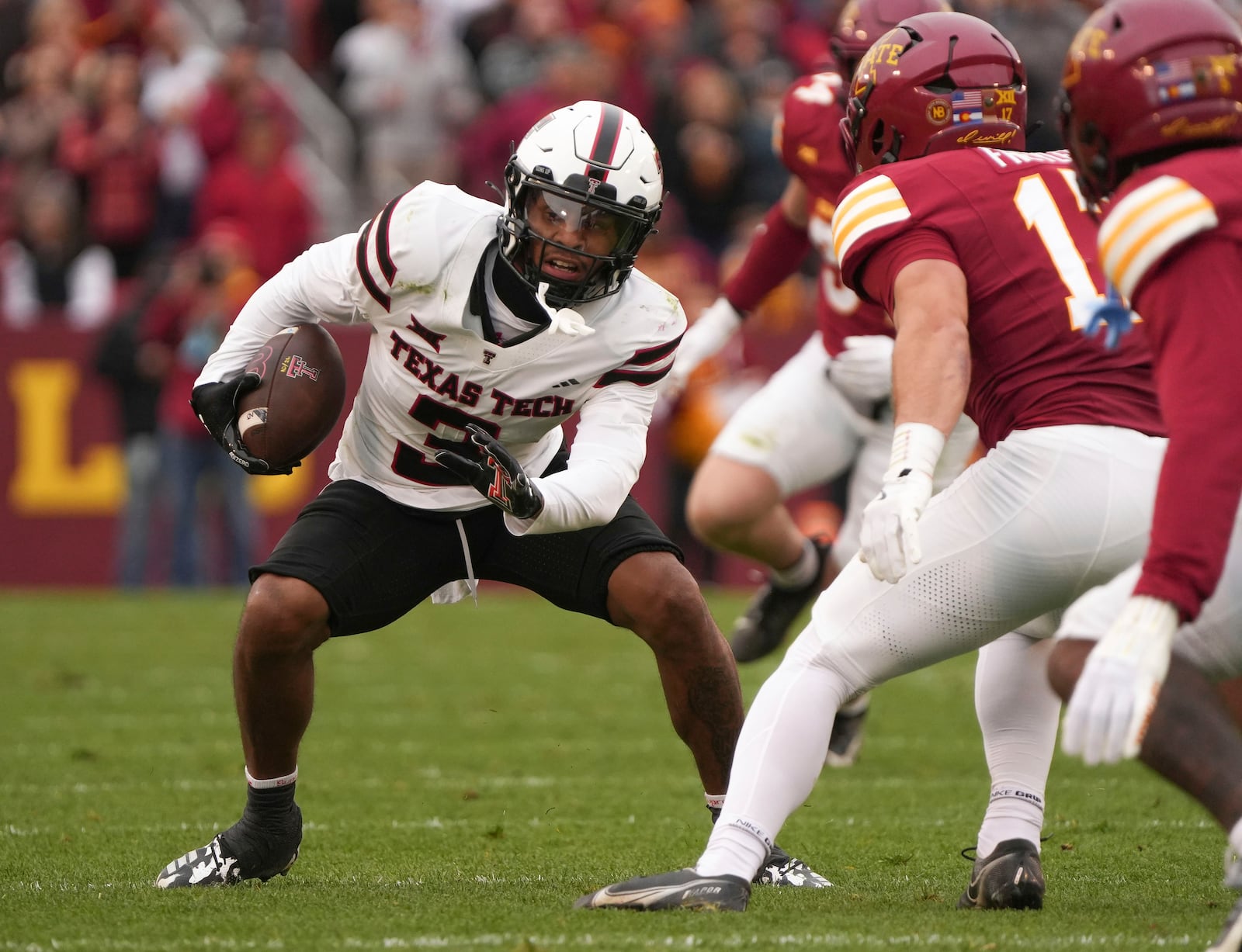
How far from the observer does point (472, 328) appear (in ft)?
12.3

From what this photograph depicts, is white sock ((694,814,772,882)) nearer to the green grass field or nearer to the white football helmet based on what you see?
the green grass field

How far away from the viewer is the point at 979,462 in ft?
10.8

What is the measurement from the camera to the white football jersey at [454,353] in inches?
147

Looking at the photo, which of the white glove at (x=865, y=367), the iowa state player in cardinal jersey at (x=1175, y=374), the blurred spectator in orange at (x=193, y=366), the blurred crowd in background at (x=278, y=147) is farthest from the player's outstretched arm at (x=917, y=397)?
the blurred spectator in orange at (x=193, y=366)

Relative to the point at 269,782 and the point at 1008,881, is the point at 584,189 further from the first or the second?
the point at 1008,881

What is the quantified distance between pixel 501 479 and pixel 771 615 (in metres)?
2.40

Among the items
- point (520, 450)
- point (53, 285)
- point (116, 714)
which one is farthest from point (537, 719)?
point (53, 285)

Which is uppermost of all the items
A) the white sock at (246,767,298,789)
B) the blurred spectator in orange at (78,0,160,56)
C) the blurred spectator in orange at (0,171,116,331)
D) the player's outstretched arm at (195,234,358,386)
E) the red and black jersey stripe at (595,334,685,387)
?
the player's outstretched arm at (195,234,358,386)

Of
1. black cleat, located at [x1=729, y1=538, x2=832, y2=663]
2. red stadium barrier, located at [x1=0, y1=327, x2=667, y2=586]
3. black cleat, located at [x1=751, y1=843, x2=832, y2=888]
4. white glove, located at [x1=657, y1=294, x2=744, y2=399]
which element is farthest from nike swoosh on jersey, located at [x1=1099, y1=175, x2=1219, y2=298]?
red stadium barrier, located at [x1=0, y1=327, x2=667, y2=586]

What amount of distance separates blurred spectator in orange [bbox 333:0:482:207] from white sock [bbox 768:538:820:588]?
624cm

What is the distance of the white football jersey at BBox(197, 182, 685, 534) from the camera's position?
3.73m

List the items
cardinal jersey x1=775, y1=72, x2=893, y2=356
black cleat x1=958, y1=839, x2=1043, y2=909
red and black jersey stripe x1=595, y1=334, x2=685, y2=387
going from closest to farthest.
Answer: black cleat x1=958, y1=839, x2=1043, y2=909
red and black jersey stripe x1=595, y1=334, x2=685, y2=387
cardinal jersey x1=775, y1=72, x2=893, y2=356

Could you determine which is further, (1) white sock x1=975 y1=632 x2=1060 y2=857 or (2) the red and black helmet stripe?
(2) the red and black helmet stripe

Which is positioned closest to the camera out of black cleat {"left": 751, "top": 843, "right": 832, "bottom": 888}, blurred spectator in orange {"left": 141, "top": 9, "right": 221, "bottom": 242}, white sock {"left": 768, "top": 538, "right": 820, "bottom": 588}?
black cleat {"left": 751, "top": 843, "right": 832, "bottom": 888}
